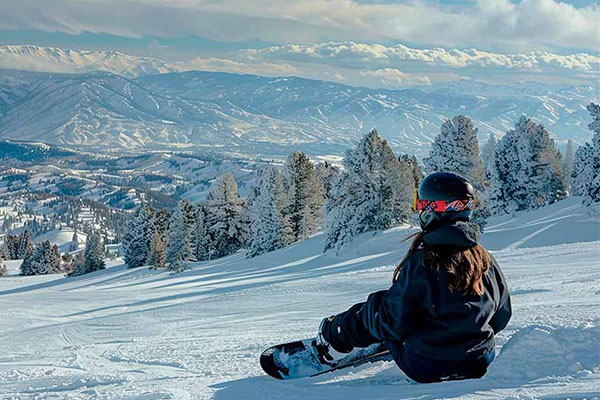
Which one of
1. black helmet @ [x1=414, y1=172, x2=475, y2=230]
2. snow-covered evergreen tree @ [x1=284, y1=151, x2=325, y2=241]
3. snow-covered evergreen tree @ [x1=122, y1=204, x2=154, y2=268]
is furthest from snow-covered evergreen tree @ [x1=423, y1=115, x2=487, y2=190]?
snow-covered evergreen tree @ [x1=122, y1=204, x2=154, y2=268]

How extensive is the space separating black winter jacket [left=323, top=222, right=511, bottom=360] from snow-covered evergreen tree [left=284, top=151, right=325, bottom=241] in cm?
3716

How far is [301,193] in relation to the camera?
137 ft

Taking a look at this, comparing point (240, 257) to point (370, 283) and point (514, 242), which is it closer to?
point (514, 242)

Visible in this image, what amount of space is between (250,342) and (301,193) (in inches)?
1346

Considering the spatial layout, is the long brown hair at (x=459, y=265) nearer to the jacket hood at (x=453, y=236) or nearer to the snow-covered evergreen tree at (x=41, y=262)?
the jacket hood at (x=453, y=236)

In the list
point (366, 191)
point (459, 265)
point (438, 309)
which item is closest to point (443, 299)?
point (438, 309)

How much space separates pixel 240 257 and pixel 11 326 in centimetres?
2700

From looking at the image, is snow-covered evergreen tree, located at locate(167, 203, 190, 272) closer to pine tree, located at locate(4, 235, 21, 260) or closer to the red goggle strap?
the red goggle strap

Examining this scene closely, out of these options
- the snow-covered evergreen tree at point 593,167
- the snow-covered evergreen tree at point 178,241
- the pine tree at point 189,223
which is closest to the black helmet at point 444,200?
the snow-covered evergreen tree at point 593,167

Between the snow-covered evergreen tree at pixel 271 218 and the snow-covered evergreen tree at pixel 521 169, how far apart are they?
59.2 ft

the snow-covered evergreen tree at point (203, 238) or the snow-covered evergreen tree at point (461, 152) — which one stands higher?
the snow-covered evergreen tree at point (461, 152)

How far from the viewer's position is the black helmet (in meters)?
3.89

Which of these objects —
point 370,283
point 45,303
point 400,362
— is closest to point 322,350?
point 400,362

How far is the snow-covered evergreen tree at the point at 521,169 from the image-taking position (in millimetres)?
42562
